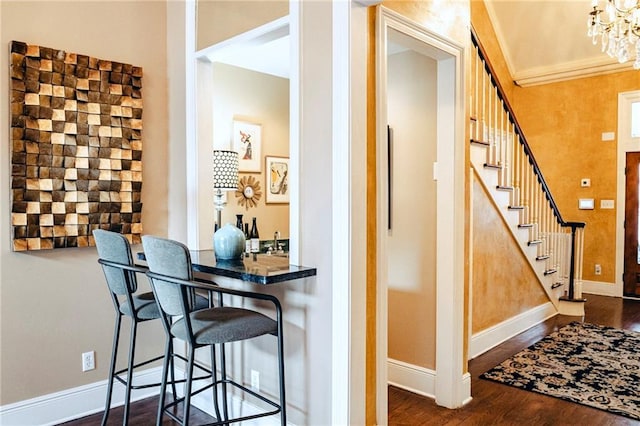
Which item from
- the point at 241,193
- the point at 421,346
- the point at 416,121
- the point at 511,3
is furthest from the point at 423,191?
the point at 511,3

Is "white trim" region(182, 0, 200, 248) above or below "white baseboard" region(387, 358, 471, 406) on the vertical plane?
above

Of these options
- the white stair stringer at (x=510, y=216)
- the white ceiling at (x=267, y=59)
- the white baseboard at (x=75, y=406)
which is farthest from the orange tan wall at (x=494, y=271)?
the white baseboard at (x=75, y=406)

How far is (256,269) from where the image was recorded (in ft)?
7.22

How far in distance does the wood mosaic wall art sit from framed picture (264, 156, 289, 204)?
6.85 ft

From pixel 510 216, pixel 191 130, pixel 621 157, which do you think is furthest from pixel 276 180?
pixel 621 157

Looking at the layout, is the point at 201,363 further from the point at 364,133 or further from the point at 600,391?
the point at 600,391

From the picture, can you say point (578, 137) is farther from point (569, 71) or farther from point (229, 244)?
point (229, 244)

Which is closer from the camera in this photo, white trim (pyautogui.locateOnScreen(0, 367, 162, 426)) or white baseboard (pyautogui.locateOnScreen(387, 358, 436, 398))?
white trim (pyautogui.locateOnScreen(0, 367, 162, 426))

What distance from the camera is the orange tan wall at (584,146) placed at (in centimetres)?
645

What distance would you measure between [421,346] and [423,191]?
3.54ft

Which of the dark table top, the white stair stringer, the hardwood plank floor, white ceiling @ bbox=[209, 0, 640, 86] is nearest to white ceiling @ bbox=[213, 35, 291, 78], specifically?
the white stair stringer

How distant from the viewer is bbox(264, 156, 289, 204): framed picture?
512 cm

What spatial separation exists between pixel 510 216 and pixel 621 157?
307 cm

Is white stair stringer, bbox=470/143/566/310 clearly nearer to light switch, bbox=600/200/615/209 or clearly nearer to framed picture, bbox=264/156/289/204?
light switch, bbox=600/200/615/209
